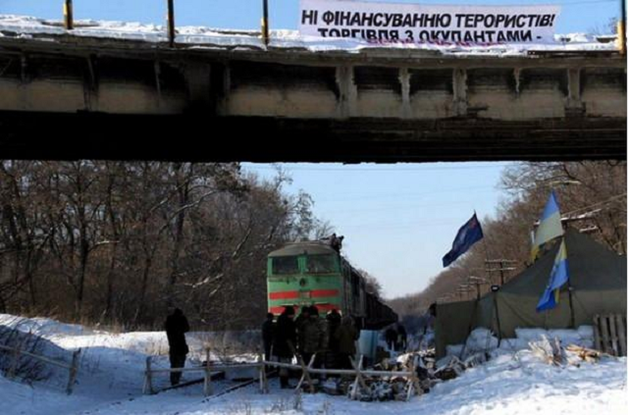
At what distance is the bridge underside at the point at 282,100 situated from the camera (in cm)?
1748

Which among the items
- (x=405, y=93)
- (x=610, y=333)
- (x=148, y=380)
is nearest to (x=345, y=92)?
(x=405, y=93)

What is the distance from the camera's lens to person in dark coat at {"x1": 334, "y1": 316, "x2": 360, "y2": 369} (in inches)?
784

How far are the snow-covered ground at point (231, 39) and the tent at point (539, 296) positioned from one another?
6.83m

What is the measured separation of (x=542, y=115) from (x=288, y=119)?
5.90 meters

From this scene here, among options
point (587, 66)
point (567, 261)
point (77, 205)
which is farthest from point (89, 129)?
point (77, 205)

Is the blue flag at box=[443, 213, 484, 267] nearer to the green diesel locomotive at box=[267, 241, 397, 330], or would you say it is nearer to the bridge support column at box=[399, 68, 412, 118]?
the green diesel locomotive at box=[267, 241, 397, 330]

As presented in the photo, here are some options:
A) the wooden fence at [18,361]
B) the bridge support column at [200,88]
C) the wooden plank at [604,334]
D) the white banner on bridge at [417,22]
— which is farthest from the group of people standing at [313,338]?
the white banner on bridge at [417,22]

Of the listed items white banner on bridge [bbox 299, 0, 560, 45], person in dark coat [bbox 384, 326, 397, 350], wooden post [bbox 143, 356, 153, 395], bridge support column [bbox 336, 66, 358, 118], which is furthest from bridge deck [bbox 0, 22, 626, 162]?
person in dark coat [bbox 384, 326, 397, 350]

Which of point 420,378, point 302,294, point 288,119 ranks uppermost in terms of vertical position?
point 288,119

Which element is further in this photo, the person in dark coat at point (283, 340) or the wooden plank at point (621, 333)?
the wooden plank at point (621, 333)

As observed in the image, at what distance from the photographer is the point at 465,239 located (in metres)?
27.3

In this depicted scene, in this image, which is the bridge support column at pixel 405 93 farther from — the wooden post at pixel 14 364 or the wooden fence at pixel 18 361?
the wooden post at pixel 14 364

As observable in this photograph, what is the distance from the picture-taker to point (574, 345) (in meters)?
20.4

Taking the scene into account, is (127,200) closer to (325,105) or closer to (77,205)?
(77,205)
